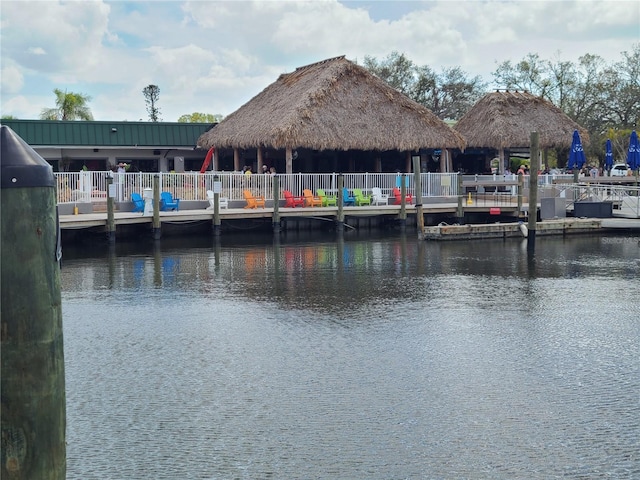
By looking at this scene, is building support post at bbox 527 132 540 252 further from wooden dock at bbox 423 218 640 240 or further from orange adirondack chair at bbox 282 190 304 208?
orange adirondack chair at bbox 282 190 304 208

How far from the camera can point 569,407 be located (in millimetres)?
10492

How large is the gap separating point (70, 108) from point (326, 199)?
68.2ft

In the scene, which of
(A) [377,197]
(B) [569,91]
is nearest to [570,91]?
(B) [569,91]

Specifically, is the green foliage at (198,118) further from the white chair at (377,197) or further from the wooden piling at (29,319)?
the wooden piling at (29,319)

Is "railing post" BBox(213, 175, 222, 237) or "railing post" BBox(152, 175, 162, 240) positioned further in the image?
"railing post" BBox(213, 175, 222, 237)

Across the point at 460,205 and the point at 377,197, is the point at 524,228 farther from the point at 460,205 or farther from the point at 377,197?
the point at 377,197

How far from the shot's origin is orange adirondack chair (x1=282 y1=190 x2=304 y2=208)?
104 ft

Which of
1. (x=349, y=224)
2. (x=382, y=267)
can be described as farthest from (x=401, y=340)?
(x=349, y=224)

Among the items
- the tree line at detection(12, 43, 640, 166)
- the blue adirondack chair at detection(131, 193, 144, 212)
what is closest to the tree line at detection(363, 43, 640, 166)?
the tree line at detection(12, 43, 640, 166)

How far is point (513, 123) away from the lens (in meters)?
42.9

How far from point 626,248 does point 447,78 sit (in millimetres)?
40211

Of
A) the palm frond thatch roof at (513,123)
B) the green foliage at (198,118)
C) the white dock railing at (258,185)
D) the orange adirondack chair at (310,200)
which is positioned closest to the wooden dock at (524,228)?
the white dock railing at (258,185)

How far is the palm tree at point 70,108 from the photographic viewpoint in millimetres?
46281

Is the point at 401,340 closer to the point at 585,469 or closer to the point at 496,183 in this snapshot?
the point at 585,469
